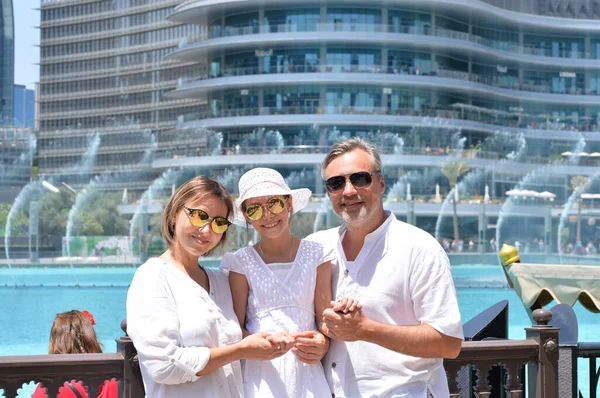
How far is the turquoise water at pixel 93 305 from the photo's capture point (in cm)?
2369

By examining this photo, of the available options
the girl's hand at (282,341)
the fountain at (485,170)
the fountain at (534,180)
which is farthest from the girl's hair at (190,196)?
the fountain at (534,180)

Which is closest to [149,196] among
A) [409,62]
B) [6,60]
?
[409,62]

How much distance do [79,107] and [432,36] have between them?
41354 millimetres

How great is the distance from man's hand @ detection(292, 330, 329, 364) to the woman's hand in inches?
2.8

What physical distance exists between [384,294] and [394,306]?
54 mm

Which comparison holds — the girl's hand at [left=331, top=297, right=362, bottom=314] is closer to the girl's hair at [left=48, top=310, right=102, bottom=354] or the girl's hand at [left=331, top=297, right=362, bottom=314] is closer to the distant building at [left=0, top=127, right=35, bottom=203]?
the girl's hair at [left=48, top=310, right=102, bottom=354]

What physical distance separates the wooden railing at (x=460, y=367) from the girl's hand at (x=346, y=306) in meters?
0.90

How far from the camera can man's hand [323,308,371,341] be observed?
11.5 ft

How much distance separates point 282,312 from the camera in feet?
12.3

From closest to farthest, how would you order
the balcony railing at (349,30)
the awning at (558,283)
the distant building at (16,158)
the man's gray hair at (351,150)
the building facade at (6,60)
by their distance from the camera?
the man's gray hair at (351,150)
the awning at (558,283)
the balcony railing at (349,30)
the distant building at (16,158)
the building facade at (6,60)

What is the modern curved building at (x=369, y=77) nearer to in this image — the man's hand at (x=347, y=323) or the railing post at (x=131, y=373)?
the railing post at (x=131, y=373)

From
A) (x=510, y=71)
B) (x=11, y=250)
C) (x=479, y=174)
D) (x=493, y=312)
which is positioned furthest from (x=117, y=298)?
(x=510, y=71)

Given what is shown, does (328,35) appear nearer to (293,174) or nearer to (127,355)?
(293,174)

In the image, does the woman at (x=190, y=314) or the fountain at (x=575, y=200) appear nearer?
the woman at (x=190, y=314)
